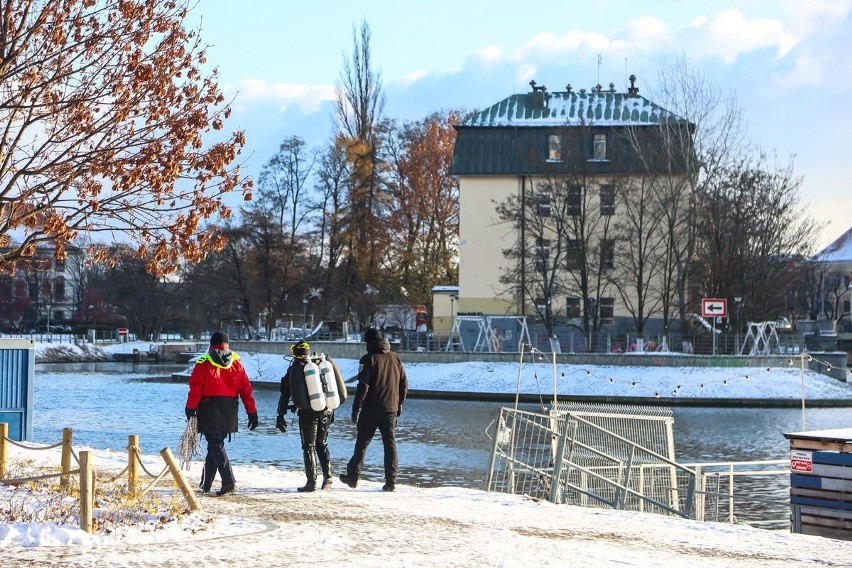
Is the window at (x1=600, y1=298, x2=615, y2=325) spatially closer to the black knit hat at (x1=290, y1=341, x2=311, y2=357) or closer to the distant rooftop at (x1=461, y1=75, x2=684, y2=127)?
the distant rooftop at (x1=461, y1=75, x2=684, y2=127)

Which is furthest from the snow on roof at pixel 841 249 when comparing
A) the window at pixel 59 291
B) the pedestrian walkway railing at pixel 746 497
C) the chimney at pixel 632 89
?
the pedestrian walkway railing at pixel 746 497

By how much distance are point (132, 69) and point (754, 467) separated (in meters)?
17.5

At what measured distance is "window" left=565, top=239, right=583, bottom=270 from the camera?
64.1 metres

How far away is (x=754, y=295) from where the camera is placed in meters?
60.9

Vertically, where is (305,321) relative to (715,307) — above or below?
below

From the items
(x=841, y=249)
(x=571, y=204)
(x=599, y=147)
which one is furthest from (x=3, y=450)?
(x=841, y=249)

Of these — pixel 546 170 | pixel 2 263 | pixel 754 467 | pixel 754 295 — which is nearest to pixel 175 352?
pixel 546 170

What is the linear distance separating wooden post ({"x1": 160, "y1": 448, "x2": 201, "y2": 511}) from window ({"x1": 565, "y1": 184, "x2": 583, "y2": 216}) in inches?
2109

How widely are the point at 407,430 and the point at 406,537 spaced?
1010 inches

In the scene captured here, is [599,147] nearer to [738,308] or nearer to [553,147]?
[553,147]

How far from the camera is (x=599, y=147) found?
6812cm

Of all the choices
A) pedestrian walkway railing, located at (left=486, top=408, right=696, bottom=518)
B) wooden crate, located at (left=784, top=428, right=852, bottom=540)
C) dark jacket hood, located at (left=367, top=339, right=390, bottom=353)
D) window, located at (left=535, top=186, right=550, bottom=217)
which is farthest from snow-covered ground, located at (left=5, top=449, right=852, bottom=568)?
window, located at (left=535, top=186, right=550, bottom=217)

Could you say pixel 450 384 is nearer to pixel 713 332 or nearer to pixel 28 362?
pixel 713 332

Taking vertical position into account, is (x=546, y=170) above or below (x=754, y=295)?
above
